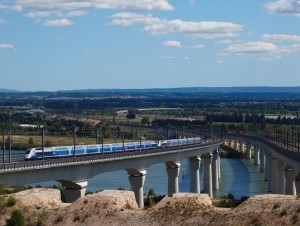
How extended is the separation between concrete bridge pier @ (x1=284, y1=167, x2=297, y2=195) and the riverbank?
165 feet

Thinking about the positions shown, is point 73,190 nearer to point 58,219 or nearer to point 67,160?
point 67,160

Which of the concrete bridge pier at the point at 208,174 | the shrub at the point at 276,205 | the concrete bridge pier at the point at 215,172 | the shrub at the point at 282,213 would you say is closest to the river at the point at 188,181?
the concrete bridge pier at the point at 215,172

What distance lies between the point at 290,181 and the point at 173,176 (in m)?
15.2

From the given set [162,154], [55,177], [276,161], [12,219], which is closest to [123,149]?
[162,154]

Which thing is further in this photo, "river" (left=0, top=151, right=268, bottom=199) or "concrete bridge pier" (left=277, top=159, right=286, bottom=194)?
"river" (left=0, top=151, right=268, bottom=199)

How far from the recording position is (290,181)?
98.5m

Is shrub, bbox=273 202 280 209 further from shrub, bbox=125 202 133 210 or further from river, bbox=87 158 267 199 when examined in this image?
river, bbox=87 158 267 199

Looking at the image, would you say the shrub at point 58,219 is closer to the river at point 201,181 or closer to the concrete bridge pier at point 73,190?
the concrete bridge pier at point 73,190

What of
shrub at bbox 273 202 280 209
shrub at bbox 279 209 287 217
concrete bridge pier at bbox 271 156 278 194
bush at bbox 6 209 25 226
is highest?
shrub at bbox 273 202 280 209

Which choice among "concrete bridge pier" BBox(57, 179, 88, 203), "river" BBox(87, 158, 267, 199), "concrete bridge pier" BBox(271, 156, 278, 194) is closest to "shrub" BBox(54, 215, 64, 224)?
"concrete bridge pier" BBox(57, 179, 88, 203)

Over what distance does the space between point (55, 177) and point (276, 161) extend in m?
55.9

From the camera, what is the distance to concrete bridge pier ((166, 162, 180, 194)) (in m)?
99.9

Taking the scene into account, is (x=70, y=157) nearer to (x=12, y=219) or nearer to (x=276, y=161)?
(x=12, y=219)

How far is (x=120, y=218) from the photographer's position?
46.0m
